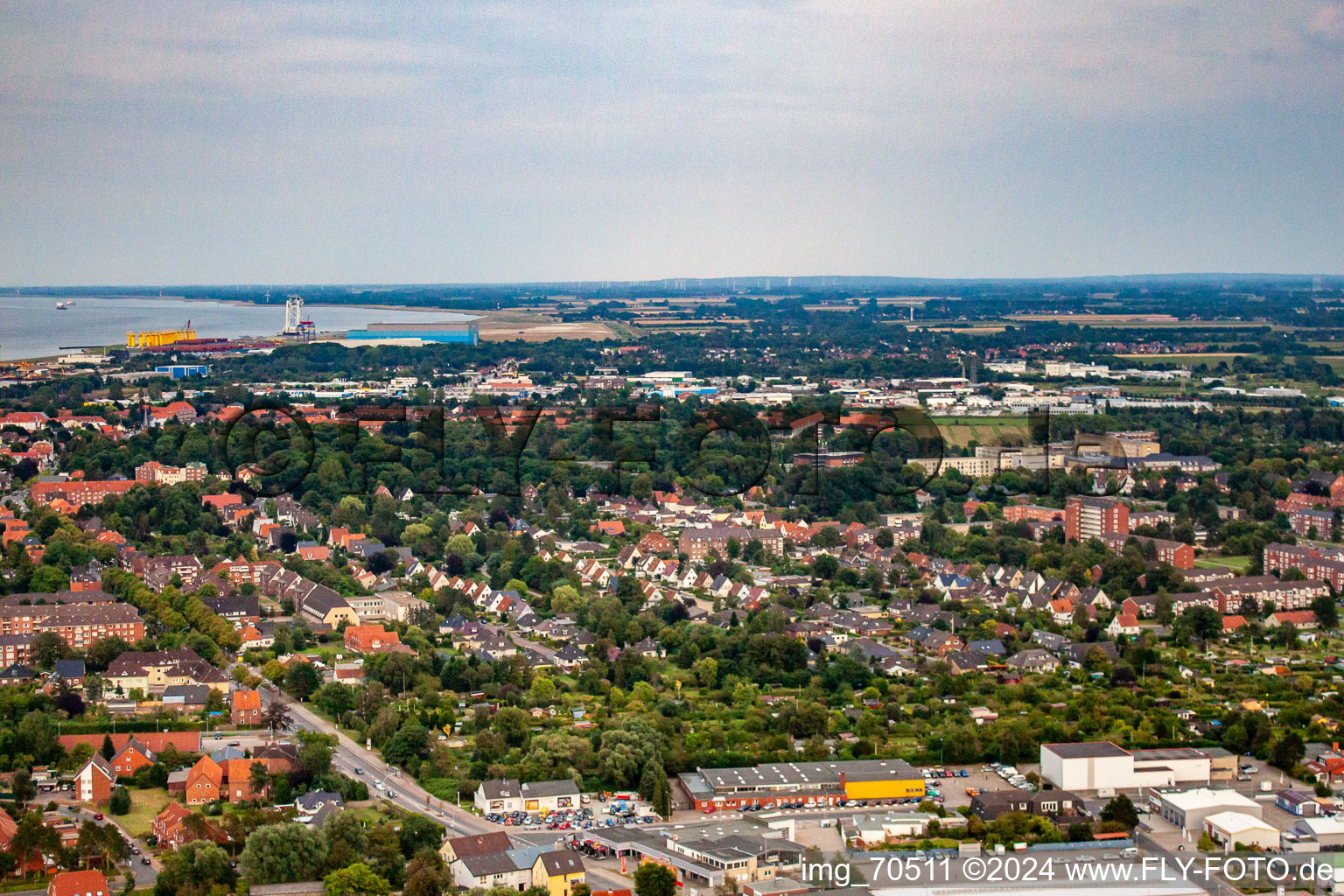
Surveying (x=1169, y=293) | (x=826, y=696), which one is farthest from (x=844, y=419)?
(x=1169, y=293)

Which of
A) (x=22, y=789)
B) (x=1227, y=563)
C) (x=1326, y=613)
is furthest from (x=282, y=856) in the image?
(x=1227, y=563)

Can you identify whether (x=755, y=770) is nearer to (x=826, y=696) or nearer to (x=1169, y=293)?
(x=826, y=696)

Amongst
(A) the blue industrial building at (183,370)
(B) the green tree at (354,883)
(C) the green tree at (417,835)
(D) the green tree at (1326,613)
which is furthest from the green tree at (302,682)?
(A) the blue industrial building at (183,370)

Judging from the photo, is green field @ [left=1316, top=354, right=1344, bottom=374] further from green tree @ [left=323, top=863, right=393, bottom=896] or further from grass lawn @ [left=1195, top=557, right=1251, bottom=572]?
green tree @ [left=323, top=863, right=393, bottom=896]

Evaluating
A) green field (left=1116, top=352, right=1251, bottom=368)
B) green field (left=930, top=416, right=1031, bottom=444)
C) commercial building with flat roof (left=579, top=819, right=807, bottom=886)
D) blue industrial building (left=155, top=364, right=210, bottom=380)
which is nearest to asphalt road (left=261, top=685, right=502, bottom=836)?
A: commercial building with flat roof (left=579, top=819, right=807, bottom=886)

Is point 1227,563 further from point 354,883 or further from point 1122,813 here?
point 354,883
